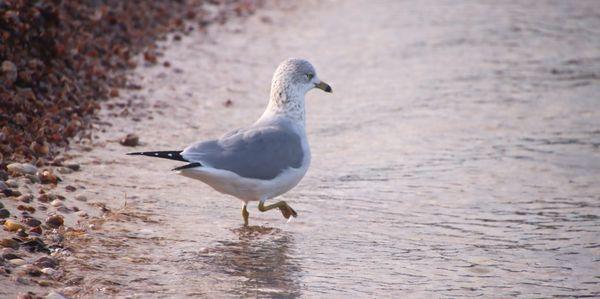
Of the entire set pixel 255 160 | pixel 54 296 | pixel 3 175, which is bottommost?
pixel 54 296

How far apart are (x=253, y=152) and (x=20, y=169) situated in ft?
6.32

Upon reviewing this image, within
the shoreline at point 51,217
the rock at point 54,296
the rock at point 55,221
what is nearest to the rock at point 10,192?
the shoreline at point 51,217

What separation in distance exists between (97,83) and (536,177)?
16.4 feet

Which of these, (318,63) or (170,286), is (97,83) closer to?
(318,63)

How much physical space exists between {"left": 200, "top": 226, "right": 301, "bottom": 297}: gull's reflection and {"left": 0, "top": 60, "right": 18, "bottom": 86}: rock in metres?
3.26

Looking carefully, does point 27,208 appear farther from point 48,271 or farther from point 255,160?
point 255,160

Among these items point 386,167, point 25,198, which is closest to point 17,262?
point 25,198

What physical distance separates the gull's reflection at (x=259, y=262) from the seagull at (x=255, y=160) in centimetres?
35

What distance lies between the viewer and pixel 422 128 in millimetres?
10125

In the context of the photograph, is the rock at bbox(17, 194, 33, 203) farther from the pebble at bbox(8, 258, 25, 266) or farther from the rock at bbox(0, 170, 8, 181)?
the pebble at bbox(8, 258, 25, 266)

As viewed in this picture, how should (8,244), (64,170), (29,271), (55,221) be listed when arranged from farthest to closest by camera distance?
(64,170)
(55,221)
(8,244)
(29,271)

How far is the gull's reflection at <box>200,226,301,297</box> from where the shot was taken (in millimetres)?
5782

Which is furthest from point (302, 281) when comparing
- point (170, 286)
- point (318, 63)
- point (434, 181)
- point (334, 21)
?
point (334, 21)

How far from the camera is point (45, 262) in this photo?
570cm
